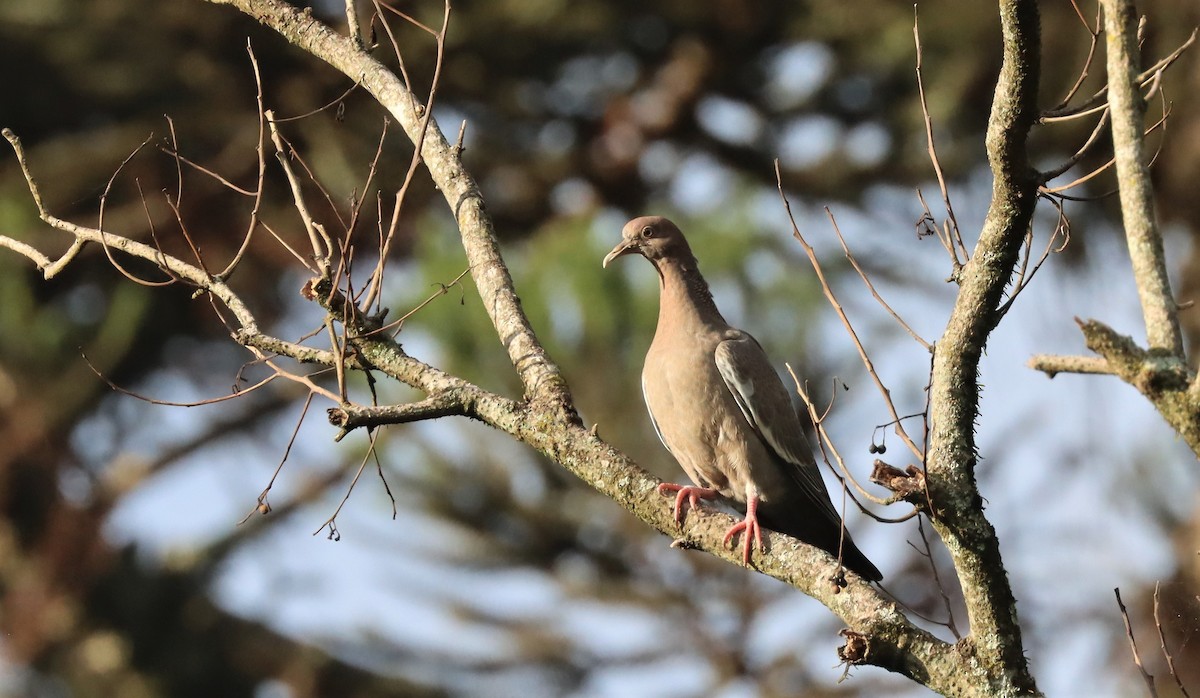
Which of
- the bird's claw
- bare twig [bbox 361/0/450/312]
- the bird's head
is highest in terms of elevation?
the bird's head

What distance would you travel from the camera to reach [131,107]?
948 centimetres

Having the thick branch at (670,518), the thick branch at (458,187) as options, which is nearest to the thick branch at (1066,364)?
the thick branch at (670,518)

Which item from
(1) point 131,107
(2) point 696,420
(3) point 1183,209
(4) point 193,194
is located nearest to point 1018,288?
(2) point 696,420

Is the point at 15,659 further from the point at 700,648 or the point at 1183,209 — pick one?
the point at 1183,209

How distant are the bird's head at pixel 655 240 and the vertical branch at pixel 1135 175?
2.92 metres

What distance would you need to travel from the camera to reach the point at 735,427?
14.3ft

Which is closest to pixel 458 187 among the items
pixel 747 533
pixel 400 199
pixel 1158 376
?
pixel 400 199

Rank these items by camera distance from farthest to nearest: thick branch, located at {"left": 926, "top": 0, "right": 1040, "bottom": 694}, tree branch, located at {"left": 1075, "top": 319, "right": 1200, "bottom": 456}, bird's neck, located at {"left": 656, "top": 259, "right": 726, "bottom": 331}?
bird's neck, located at {"left": 656, "top": 259, "right": 726, "bottom": 331} < thick branch, located at {"left": 926, "top": 0, "right": 1040, "bottom": 694} < tree branch, located at {"left": 1075, "top": 319, "right": 1200, "bottom": 456}

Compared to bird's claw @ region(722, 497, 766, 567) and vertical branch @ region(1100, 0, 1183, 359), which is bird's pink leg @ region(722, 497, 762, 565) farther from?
vertical branch @ region(1100, 0, 1183, 359)

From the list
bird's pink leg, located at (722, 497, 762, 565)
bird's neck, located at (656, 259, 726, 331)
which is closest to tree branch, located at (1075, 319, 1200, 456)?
bird's pink leg, located at (722, 497, 762, 565)

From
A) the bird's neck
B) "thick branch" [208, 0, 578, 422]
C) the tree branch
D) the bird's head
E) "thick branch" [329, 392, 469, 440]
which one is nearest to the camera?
the tree branch

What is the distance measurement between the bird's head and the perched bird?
371mm

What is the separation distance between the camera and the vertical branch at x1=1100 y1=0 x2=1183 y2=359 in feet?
6.52

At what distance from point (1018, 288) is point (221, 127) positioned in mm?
7105
